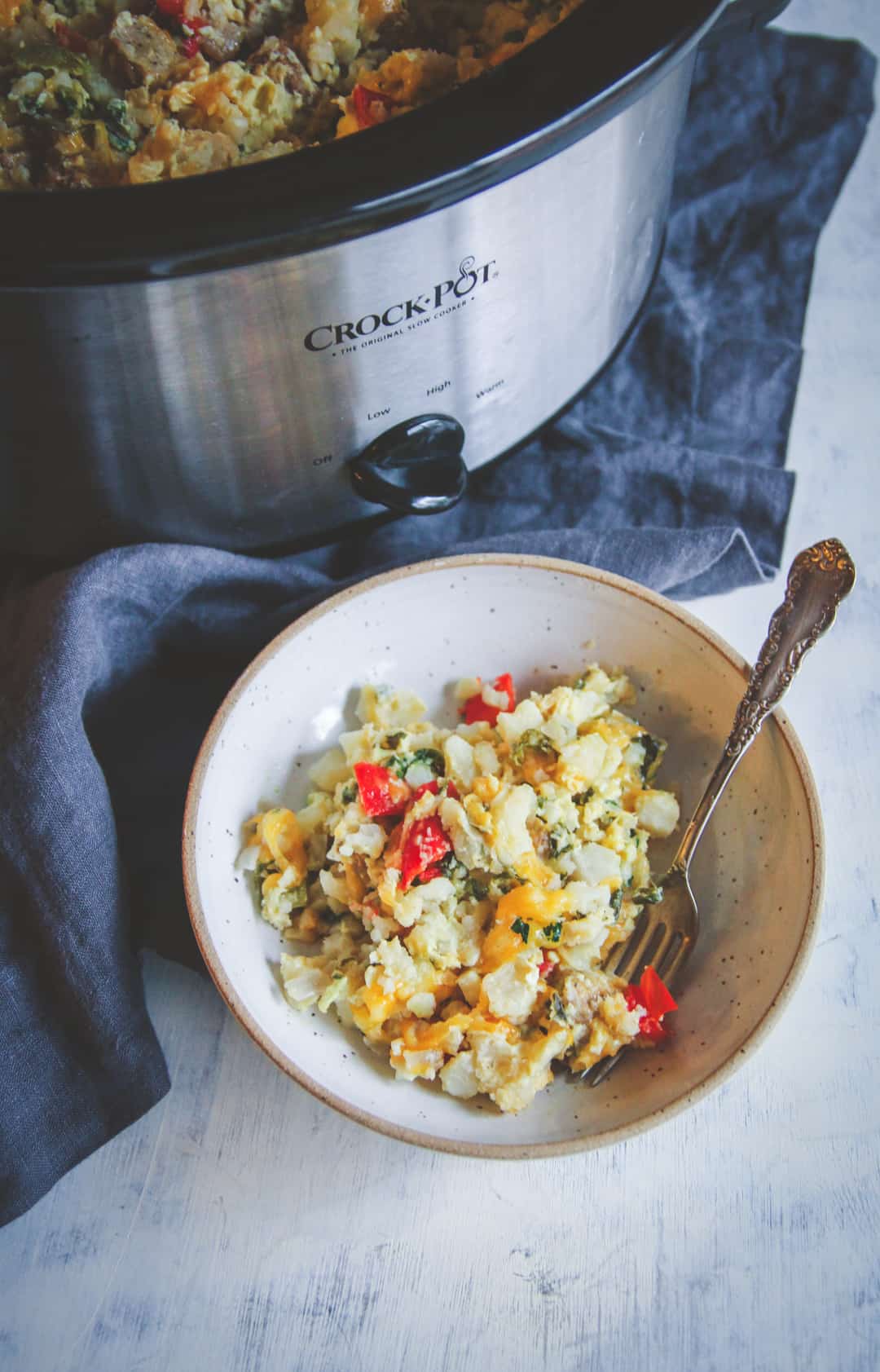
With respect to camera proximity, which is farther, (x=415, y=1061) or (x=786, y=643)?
(x=786, y=643)

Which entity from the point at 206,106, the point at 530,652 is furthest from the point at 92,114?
the point at 530,652

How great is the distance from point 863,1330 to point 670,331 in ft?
4.45

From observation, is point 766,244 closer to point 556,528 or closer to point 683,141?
point 683,141

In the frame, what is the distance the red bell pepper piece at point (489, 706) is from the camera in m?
1.59

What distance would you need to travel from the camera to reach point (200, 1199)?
4.82 feet

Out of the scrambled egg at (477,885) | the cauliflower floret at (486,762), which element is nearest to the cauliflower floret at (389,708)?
the scrambled egg at (477,885)

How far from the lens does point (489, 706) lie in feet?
5.23

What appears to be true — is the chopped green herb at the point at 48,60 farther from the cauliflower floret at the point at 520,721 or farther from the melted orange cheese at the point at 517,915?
the melted orange cheese at the point at 517,915

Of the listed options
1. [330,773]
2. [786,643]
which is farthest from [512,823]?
[786,643]

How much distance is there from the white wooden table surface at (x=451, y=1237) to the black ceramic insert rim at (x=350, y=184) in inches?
35.1

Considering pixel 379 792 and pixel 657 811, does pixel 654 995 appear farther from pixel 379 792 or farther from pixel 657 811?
pixel 379 792

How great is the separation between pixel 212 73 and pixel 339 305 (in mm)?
278

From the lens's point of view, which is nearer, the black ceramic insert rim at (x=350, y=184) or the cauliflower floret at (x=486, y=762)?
the black ceramic insert rim at (x=350, y=184)

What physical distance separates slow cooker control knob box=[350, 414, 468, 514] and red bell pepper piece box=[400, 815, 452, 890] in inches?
15.3
